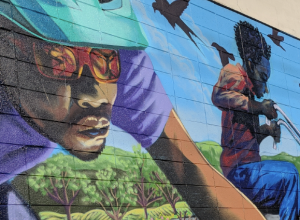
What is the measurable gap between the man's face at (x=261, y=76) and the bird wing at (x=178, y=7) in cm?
125

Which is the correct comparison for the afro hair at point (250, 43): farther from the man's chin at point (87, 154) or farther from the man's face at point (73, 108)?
the man's chin at point (87, 154)

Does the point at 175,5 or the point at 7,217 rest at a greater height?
the point at 175,5

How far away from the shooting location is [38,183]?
10.7ft

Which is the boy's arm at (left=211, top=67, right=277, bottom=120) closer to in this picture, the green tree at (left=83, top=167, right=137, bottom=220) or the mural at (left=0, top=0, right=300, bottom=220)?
the mural at (left=0, top=0, right=300, bottom=220)

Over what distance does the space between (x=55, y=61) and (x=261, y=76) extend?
296 cm

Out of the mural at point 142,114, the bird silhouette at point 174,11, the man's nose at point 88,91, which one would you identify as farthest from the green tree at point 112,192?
the bird silhouette at point 174,11

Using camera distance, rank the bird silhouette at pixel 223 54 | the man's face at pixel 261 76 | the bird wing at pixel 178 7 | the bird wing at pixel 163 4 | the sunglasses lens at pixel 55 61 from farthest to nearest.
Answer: the man's face at pixel 261 76, the bird silhouette at pixel 223 54, the bird wing at pixel 178 7, the bird wing at pixel 163 4, the sunglasses lens at pixel 55 61

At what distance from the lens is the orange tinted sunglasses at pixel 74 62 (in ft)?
11.7

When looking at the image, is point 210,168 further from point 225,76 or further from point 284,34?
point 284,34

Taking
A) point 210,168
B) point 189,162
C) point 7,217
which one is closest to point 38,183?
point 7,217

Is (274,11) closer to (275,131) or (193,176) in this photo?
(275,131)

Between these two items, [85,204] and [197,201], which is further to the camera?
[197,201]

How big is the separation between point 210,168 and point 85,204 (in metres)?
1.59

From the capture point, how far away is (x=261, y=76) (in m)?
5.70
